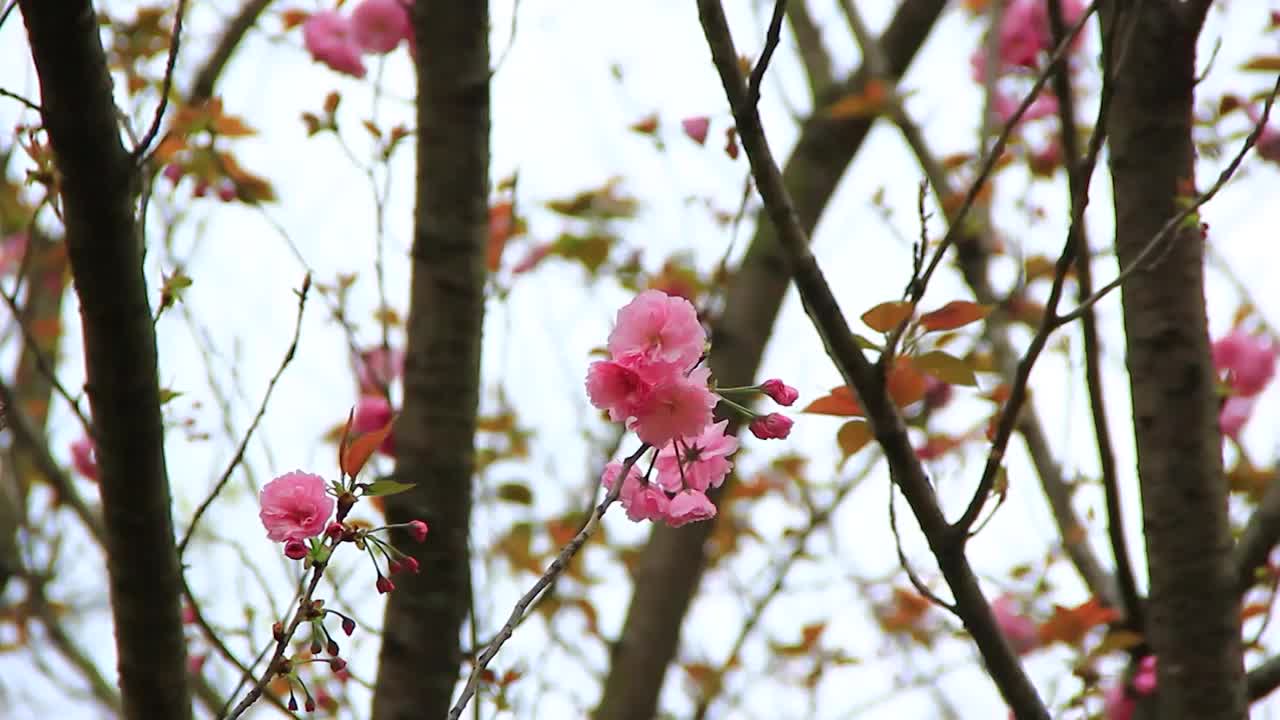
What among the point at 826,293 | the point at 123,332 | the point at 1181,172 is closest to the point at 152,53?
the point at 123,332

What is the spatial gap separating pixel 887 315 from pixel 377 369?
1225 mm

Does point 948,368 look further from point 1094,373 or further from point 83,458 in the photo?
point 83,458

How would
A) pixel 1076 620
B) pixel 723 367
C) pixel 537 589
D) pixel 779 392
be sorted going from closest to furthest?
pixel 537 589, pixel 779 392, pixel 1076 620, pixel 723 367

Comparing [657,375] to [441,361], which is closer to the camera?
[657,375]

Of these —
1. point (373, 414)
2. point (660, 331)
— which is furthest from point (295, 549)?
point (373, 414)

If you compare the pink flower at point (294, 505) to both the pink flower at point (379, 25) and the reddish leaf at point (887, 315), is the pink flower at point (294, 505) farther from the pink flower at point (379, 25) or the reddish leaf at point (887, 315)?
the pink flower at point (379, 25)

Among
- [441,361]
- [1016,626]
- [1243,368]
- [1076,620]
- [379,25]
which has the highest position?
[379,25]

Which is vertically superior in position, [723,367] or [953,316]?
[723,367]

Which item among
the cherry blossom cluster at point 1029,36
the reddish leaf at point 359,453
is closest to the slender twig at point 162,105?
the reddish leaf at point 359,453

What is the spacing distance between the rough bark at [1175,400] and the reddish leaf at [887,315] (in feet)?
1.59

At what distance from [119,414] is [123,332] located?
6cm

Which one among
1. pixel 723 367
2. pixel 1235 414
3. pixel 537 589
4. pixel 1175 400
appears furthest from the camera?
pixel 723 367

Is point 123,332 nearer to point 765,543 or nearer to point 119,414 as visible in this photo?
point 119,414

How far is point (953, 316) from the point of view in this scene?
0.93 m
